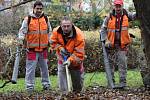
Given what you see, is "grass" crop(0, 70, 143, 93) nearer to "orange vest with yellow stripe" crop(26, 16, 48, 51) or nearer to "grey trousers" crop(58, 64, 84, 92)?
"orange vest with yellow stripe" crop(26, 16, 48, 51)

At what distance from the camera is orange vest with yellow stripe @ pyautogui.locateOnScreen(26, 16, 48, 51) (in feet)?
36.6

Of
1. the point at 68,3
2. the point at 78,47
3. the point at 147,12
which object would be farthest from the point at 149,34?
the point at 68,3

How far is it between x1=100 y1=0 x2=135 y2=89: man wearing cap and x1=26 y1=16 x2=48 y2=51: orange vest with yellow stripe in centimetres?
132

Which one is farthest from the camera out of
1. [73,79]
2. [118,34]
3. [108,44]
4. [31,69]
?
[31,69]

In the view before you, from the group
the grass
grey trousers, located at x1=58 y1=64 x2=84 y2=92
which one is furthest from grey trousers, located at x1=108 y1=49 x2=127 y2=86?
grey trousers, located at x1=58 y1=64 x2=84 y2=92

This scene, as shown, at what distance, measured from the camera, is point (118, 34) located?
11.1 metres

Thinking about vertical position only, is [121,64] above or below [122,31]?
below

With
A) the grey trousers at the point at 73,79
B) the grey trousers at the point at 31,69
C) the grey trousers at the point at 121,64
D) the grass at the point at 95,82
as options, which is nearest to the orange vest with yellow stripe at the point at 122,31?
the grey trousers at the point at 121,64

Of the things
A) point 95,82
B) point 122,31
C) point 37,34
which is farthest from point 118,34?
point 95,82

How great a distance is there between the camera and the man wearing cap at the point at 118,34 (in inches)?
434

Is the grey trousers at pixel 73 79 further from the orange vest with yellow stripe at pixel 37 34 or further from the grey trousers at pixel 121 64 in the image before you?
the grey trousers at pixel 121 64

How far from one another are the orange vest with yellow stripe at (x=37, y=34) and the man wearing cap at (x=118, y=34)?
4.32 feet

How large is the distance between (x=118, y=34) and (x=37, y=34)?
182 cm

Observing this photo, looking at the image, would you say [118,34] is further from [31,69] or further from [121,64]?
[31,69]
